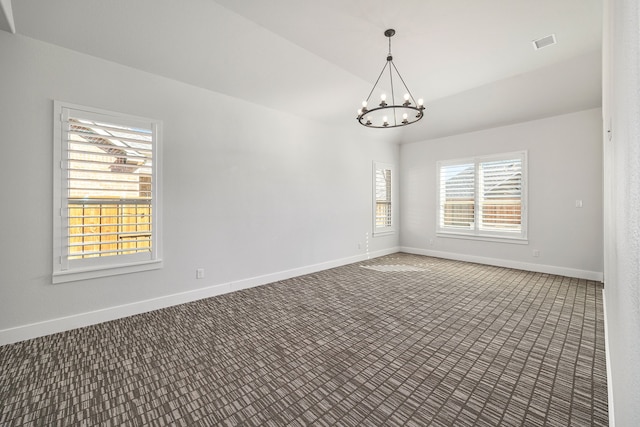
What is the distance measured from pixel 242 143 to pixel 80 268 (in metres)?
2.61

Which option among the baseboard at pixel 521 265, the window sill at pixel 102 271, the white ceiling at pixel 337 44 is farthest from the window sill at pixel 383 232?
the window sill at pixel 102 271

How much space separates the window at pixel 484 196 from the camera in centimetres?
571

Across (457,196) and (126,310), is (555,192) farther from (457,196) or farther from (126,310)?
(126,310)

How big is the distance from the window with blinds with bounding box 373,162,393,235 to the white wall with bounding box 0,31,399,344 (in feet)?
1.49

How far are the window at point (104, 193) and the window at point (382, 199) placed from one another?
4.77 meters

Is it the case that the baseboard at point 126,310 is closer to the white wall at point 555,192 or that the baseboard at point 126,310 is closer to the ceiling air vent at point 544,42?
the white wall at point 555,192

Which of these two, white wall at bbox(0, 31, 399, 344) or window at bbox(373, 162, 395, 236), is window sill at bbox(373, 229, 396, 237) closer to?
window at bbox(373, 162, 395, 236)

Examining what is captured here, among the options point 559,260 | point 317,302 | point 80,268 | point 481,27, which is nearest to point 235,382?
point 317,302

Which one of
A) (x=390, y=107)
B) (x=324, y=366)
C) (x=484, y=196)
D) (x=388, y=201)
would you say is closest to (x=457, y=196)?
(x=484, y=196)

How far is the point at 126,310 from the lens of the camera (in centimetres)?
337

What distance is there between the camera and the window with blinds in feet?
22.7

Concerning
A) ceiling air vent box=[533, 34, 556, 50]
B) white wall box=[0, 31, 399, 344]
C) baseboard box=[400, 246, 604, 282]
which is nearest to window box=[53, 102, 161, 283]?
white wall box=[0, 31, 399, 344]

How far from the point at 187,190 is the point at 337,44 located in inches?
110

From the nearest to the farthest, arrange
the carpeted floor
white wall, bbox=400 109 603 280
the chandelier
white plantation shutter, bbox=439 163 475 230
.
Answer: the carpeted floor < the chandelier < white wall, bbox=400 109 603 280 < white plantation shutter, bbox=439 163 475 230
